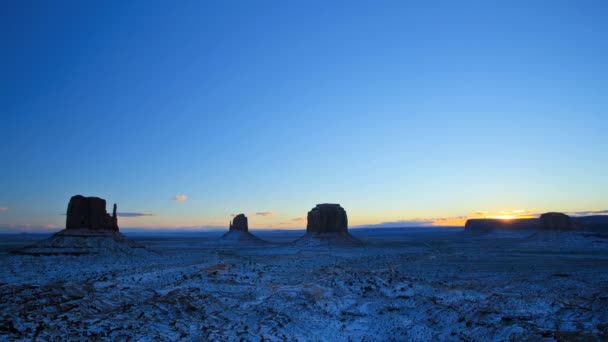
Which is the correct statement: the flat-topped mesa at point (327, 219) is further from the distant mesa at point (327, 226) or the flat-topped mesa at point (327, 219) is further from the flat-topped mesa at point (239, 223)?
the flat-topped mesa at point (239, 223)

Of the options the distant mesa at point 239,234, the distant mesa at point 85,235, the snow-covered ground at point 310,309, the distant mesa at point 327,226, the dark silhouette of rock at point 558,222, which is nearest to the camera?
the snow-covered ground at point 310,309

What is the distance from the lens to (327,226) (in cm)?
7831

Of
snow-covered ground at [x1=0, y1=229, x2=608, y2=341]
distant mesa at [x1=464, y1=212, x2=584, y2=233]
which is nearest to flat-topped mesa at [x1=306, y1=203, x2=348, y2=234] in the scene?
distant mesa at [x1=464, y1=212, x2=584, y2=233]

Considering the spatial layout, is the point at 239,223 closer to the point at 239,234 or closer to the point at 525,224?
the point at 239,234

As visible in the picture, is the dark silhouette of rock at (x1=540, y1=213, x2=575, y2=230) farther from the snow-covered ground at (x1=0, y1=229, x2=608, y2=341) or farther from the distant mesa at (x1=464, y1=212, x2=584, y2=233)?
the snow-covered ground at (x1=0, y1=229, x2=608, y2=341)

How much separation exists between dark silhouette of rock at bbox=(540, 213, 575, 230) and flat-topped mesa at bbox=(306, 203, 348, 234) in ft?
177

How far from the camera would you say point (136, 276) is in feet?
82.1

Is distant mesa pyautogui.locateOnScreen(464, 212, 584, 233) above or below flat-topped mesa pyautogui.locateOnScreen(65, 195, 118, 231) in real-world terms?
below

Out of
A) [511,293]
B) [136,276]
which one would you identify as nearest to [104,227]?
[136,276]

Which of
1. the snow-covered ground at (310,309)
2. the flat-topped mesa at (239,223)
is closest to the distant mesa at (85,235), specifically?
the snow-covered ground at (310,309)

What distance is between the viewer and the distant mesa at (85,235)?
42438 millimetres

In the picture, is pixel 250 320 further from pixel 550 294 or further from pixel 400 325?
pixel 550 294

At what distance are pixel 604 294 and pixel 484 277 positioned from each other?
8.15 m

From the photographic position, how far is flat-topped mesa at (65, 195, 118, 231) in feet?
157
